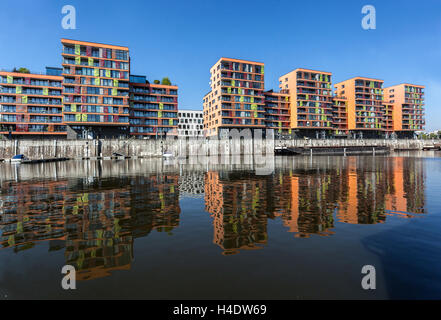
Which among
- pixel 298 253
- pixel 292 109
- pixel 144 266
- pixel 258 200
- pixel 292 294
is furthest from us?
pixel 292 109

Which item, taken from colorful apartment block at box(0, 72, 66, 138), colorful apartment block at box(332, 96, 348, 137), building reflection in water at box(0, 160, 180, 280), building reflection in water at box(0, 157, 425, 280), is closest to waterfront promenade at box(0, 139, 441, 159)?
colorful apartment block at box(0, 72, 66, 138)

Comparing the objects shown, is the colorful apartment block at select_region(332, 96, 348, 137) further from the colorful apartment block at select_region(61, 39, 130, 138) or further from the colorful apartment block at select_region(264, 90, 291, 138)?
the colorful apartment block at select_region(61, 39, 130, 138)

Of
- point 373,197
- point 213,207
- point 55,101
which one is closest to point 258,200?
point 213,207

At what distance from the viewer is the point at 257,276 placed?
20.6ft

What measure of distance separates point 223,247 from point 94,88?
306ft

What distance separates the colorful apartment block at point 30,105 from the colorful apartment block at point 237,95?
59667 millimetres

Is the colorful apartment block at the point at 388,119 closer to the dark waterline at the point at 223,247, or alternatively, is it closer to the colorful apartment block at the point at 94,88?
the colorful apartment block at the point at 94,88

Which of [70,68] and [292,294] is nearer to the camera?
[292,294]

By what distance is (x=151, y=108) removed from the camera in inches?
4013

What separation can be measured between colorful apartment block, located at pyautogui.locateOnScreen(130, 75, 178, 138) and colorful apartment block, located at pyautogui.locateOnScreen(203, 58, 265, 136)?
18.8 meters

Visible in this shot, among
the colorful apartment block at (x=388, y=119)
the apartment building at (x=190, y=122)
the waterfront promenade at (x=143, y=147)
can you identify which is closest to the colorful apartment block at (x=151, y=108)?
the waterfront promenade at (x=143, y=147)

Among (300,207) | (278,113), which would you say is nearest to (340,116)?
(278,113)
